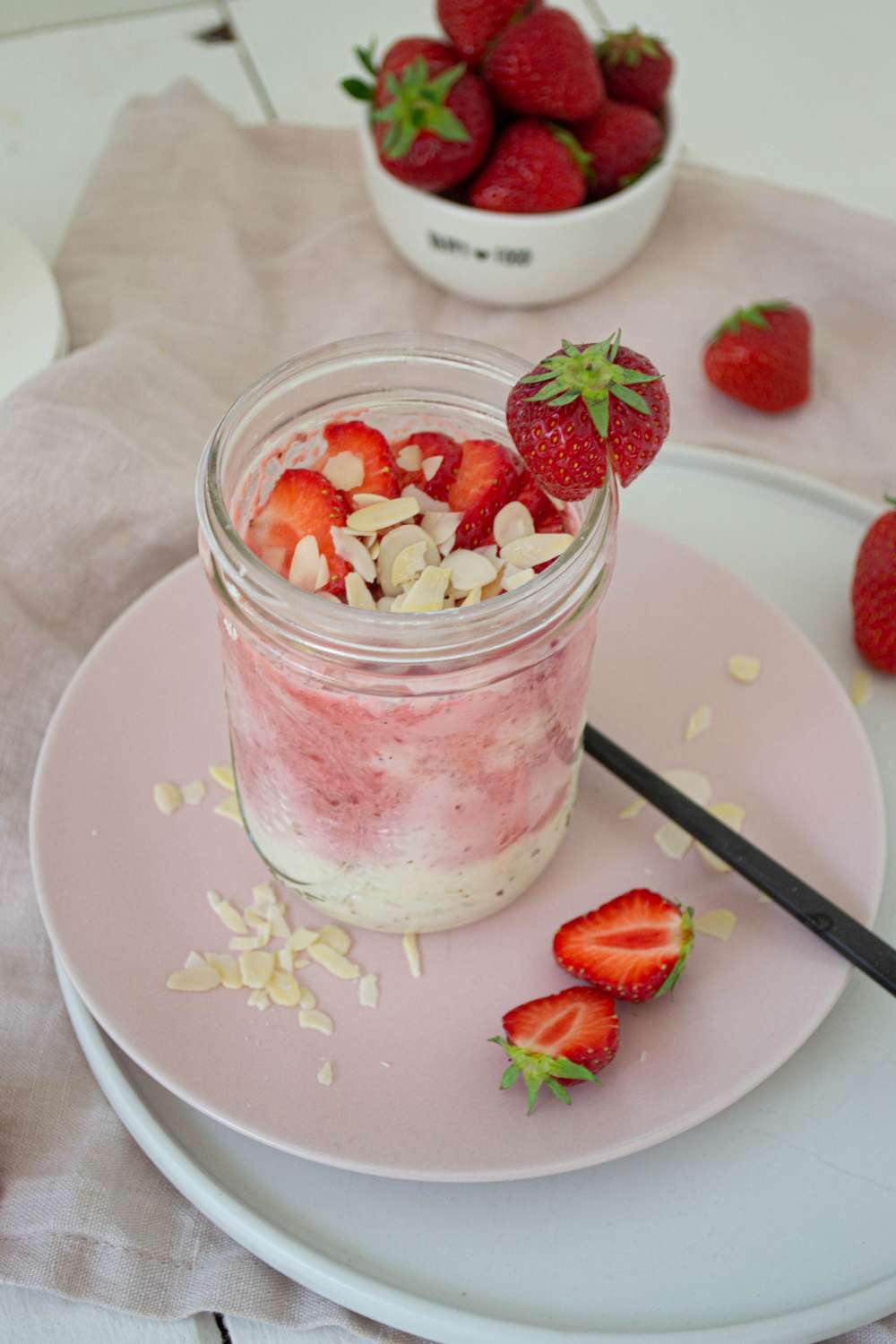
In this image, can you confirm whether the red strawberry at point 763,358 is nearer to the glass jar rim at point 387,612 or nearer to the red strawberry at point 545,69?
the red strawberry at point 545,69

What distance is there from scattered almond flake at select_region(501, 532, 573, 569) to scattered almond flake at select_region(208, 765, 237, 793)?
318 millimetres

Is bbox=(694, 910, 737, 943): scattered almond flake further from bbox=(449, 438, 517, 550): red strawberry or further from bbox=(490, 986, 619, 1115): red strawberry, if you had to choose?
bbox=(449, 438, 517, 550): red strawberry

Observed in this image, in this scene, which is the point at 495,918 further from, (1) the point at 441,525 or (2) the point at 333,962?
(1) the point at 441,525

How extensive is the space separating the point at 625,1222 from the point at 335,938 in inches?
10.5

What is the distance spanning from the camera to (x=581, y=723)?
0.94 m

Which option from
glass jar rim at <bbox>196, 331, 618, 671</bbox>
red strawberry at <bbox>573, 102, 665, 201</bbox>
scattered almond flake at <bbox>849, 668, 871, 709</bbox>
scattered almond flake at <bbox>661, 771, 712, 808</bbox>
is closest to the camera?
glass jar rim at <bbox>196, 331, 618, 671</bbox>

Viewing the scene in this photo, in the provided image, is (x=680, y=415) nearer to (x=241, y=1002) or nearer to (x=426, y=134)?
(x=426, y=134)

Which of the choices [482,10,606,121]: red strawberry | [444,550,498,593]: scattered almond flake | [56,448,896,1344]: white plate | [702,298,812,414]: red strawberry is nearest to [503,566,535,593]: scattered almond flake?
[444,550,498,593]: scattered almond flake

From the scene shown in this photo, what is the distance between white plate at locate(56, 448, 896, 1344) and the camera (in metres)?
0.84

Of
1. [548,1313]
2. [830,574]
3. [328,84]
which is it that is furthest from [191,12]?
[548,1313]

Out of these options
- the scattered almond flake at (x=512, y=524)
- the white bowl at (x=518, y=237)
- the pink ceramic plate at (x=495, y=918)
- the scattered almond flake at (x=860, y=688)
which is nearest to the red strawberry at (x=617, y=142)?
the white bowl at (x=518, y=237)

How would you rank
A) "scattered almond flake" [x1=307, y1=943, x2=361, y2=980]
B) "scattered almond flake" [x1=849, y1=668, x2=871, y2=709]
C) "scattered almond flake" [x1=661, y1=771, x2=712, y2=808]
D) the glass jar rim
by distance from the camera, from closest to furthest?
the glass jar rim < "scattered almond flake" [x1=307, y1=943, x2=361, y2=980] < "scattered almond flake" [x1=661, y1=771, x2=712, y2=808] < "scattered almond flake" [x1=849, y1=668, x2=871, y2=709]

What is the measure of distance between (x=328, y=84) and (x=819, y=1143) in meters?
1.54

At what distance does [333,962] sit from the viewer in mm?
950
